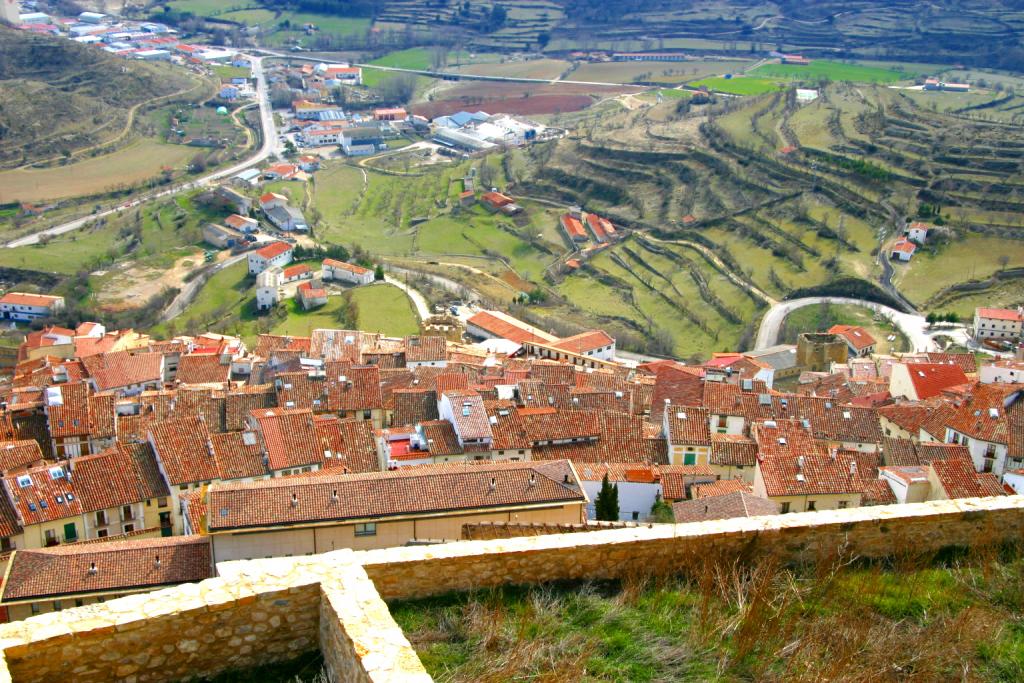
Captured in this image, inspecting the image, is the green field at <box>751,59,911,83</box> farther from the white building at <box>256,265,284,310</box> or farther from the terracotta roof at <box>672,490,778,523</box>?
the terracotta roof at <box>672,490,778,523</box>

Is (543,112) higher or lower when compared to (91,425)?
higher

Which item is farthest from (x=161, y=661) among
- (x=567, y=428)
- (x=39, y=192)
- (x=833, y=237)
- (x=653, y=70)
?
(x=653, y=70)

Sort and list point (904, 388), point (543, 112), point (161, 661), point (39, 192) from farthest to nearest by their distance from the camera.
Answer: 1. point (543, 112)
2. point (39, 192)
3. point (904, 388)
4. point (161, 661)

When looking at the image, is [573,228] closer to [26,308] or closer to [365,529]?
[26,308]

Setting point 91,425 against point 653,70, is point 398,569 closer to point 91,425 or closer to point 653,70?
point 91,425

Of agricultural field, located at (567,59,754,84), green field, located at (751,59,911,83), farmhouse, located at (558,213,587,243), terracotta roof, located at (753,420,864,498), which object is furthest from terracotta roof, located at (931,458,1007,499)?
agricultural field, located at (567,59,754,84)

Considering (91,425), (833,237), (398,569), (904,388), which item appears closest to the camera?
(398,569)
